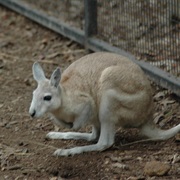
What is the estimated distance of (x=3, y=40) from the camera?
28.6 ft

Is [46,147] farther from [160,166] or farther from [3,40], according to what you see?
[3,40]

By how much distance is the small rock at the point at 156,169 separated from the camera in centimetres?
504

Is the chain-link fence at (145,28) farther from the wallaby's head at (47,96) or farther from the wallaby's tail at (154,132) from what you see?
the wallaby's head at (47,96)

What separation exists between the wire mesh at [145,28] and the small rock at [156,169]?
1.67m

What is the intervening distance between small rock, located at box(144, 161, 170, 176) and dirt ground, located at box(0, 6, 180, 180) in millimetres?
36

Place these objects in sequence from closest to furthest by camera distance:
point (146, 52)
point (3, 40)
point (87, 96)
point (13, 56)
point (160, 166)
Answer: point (160, 166)
point (87, 96)
point (146, 52)
point (13, 56)
point (3, 40)

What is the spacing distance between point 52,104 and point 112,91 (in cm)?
52

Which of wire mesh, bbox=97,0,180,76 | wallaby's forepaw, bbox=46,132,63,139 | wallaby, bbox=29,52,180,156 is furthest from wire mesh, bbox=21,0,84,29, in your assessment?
wallaby, bbox=29,52,180,156

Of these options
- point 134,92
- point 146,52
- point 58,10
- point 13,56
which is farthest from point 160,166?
point 58,10

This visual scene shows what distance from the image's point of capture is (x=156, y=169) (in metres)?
5.07

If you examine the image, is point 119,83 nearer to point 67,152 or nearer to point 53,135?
point 67,152

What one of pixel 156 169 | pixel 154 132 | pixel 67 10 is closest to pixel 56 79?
pixel 154 132

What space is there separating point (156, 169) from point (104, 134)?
26.0 inches

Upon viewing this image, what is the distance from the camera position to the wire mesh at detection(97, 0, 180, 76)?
22.1ft
